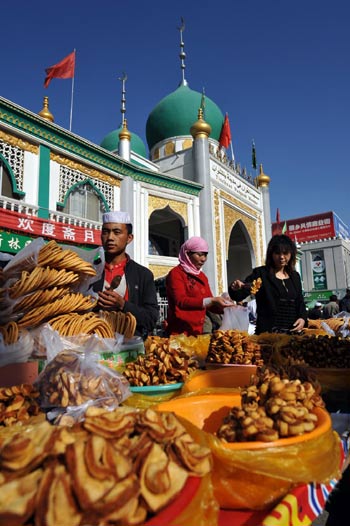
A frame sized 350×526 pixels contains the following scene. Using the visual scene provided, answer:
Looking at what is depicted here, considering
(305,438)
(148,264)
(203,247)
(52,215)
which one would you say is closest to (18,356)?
(305,438)

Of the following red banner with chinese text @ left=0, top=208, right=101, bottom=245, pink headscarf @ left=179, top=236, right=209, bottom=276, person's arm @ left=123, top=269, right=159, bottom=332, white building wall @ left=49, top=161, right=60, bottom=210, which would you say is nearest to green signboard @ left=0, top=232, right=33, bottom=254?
red banner with chinese text @ left=0, top=208, right=101, bottom=245

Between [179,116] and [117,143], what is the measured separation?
9.40ft

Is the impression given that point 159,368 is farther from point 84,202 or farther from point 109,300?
point 84,202

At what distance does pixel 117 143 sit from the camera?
1422 cm

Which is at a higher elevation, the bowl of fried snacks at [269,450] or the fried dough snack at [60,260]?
the fried dough snack at [60,260]

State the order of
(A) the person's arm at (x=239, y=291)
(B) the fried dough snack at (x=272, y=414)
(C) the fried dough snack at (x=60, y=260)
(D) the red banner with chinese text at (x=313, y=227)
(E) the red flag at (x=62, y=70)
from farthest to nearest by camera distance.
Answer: (D) the red banner with chinese text at (x=313, y=227), (E) the red flag at (x=62, y=70), (A) the person's arm at (x=239, y=291), (C) the fried dough snack at (x=60, y=260), (B) the fried dough snack at (x=272, y=414)

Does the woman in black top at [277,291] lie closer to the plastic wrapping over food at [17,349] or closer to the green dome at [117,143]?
the plastic wrapping over food at [17,349]

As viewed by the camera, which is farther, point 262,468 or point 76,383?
point 76,383

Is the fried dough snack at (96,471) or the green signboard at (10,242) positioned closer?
the fried dough snack at (96,471)

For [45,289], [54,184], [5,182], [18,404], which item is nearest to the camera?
[18,404]

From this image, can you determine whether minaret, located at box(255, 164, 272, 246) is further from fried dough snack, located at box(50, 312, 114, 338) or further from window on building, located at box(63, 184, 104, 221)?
fried dough snack, located at box(50, 312, 114, 338)

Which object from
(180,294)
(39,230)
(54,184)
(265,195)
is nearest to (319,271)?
(265,195)

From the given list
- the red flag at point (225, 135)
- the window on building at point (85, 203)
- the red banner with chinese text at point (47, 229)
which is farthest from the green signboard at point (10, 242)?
the red flag at point (225, 135)

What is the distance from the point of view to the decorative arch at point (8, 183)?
7113 mm
